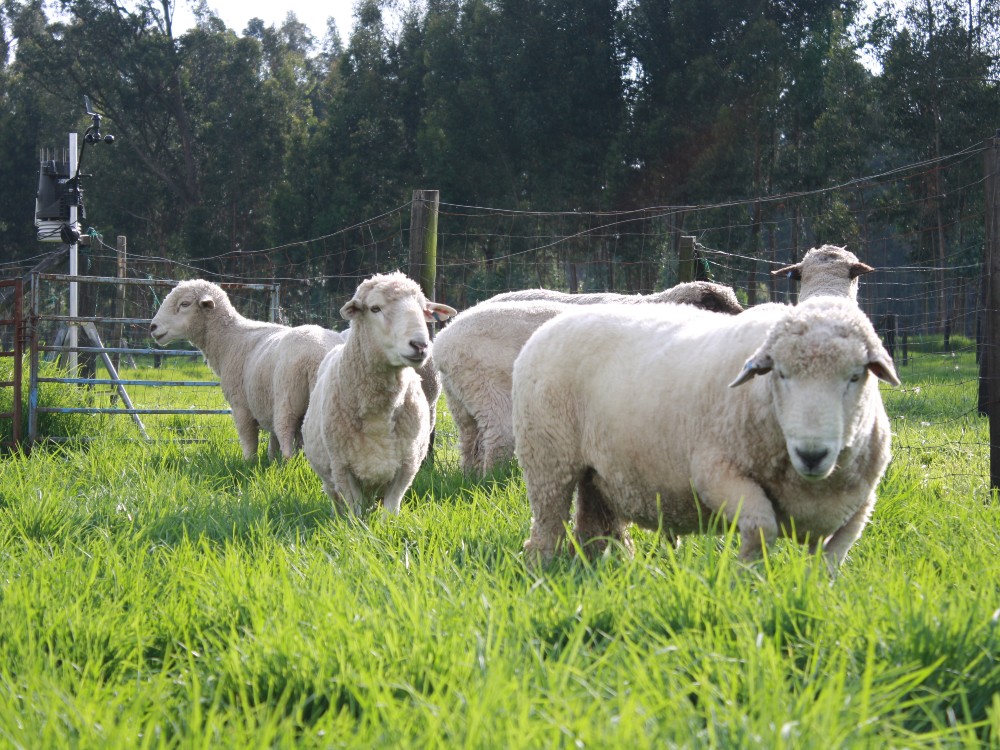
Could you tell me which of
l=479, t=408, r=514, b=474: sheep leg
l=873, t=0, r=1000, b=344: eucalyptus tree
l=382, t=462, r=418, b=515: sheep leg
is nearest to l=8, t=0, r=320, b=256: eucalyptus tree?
l=873, t=0, r=1000, b=344: eucalyptus tree

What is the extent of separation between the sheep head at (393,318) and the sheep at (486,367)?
3.74 ft

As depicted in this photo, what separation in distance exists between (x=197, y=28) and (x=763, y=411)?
131 feet

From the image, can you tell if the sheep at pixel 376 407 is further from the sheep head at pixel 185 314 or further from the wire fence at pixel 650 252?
the wire fence at pixel 650 252

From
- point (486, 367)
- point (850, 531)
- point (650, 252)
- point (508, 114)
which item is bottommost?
point (850, 531)

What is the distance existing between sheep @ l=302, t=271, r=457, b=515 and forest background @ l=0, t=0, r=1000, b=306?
19418 millimetres

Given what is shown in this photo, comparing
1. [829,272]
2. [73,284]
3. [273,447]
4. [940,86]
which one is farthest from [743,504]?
[940,86]

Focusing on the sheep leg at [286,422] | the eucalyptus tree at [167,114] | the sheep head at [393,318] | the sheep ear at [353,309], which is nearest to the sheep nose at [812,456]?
the sheep head at [393,318]

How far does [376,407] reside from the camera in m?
5.55

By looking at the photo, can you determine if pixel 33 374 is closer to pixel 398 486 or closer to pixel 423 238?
pixel 423 238

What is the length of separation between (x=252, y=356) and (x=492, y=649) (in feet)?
19.6

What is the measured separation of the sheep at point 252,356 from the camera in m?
7.23

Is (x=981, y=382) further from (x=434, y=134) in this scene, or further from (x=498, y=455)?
(x=434, y=134)

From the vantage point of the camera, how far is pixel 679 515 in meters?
3.75

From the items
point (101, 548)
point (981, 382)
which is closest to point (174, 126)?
point (981, 382)
